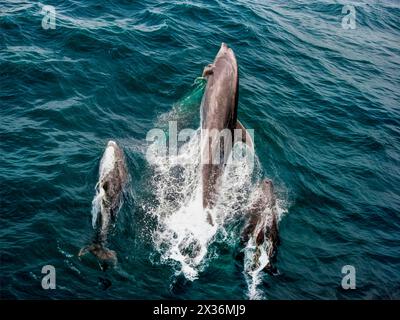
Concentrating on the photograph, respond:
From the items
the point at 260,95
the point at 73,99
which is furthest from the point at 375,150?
the point at 73,99

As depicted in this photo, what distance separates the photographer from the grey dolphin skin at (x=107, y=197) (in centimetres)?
1087

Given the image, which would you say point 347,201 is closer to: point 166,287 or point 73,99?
point 166,287

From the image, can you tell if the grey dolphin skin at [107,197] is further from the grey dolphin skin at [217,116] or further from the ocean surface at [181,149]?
the grey dolphin skin at [217,116]

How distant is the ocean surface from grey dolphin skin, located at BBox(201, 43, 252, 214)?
907 millimetres

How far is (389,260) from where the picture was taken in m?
12.7

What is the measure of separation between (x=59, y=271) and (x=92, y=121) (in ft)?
22.5

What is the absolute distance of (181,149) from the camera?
15227 millimetres

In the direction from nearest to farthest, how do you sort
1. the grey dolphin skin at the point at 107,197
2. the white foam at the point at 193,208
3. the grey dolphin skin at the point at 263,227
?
the grey dolphin skin at the point at 107,197, the white foam at the point at 193,208, the grey dolphin skin at the point at 263,227

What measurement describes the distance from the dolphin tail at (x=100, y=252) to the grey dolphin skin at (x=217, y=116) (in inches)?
122

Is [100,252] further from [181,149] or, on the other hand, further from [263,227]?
[181,149]

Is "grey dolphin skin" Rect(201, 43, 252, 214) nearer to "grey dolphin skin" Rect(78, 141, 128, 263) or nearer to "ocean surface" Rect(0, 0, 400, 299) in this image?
"ocean surface" Rect(0, 0, 400, 299)

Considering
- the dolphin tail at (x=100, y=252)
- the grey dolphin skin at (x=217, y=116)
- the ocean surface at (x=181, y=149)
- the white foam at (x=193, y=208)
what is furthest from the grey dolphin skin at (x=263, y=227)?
the dolphin tail at (x=100, y=252)

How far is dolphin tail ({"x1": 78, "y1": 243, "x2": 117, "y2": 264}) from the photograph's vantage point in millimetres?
10688

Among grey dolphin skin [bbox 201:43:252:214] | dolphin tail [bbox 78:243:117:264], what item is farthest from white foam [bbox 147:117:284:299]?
dolphin tail [bbox 78:243:117:264]
